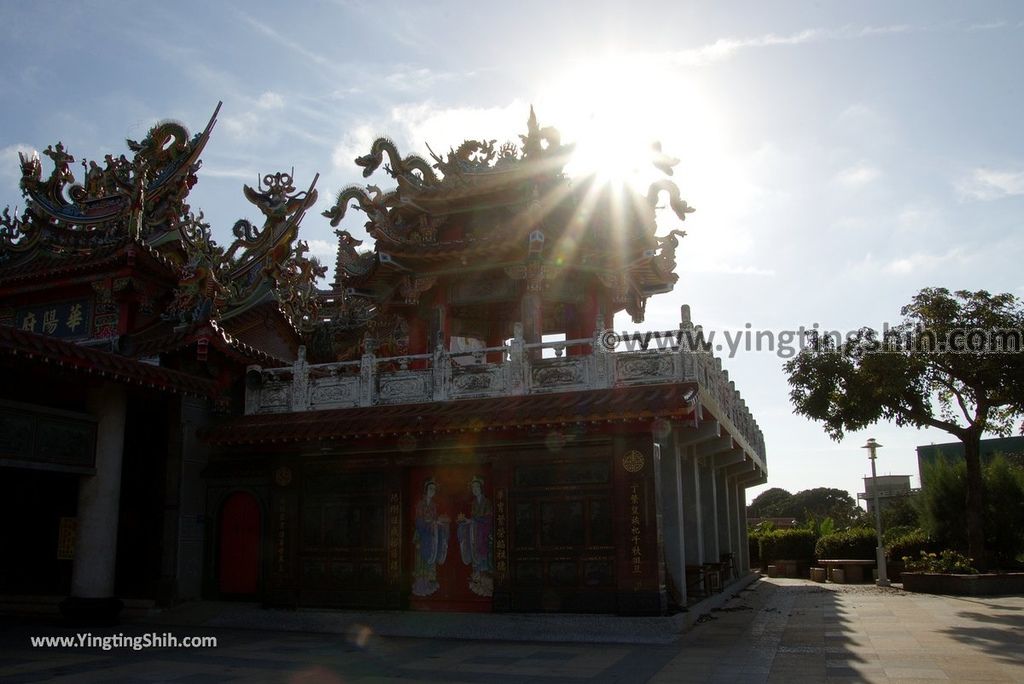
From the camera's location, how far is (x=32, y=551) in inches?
758

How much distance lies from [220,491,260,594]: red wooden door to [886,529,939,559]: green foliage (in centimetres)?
2267

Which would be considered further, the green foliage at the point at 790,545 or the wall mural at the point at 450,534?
the green foliage at the point at 790,545

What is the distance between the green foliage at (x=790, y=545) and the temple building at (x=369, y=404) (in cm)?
1451

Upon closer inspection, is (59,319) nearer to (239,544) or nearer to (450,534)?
(239,544)

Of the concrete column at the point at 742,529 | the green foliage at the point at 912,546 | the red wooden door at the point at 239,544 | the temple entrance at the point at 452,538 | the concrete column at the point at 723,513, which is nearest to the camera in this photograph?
the temple entrance at the point at 452,538

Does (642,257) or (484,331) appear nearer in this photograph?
(642,257)

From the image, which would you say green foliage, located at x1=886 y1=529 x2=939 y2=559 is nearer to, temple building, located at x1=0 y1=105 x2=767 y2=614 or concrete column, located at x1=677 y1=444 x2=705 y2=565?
temple building, located at x1=0 y1=105 x2=767 y2=614

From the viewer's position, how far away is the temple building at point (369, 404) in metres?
15.4

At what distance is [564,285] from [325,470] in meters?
7.13

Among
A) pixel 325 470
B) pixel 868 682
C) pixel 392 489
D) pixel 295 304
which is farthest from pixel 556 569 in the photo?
pixel 295 304

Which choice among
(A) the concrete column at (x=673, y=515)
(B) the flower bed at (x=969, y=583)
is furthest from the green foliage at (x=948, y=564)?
(A) the concrete column at (x=673, y=515)

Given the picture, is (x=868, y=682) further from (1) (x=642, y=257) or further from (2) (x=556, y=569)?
(1) (x=642, y=257)

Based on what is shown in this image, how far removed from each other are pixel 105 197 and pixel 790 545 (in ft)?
97.9

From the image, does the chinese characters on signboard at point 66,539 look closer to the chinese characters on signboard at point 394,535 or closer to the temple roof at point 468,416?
the temple roof at point 468,416
